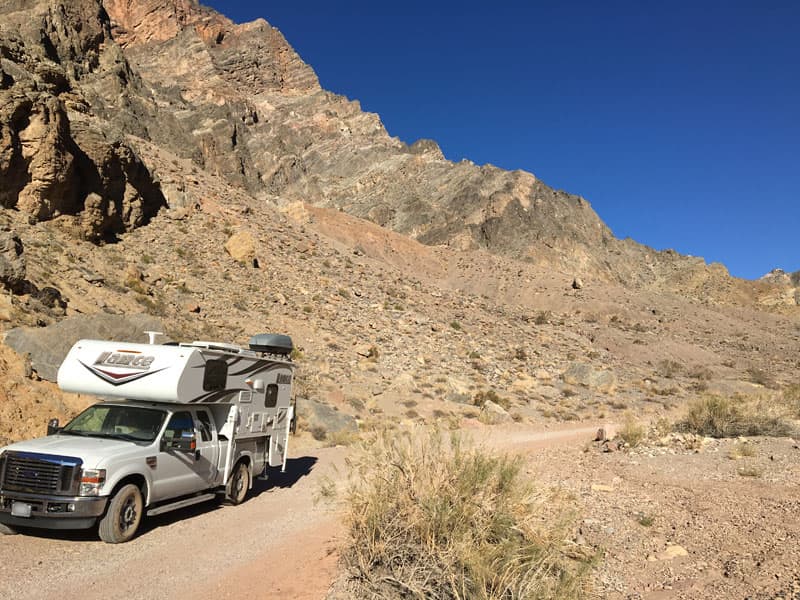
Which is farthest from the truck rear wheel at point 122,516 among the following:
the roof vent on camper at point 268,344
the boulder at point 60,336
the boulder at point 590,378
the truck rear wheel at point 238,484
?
the boulder at point 590,378

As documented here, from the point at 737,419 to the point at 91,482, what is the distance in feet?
46.0

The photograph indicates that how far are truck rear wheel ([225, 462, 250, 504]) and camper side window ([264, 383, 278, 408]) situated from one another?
129cm

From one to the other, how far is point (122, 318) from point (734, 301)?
79.3 meters

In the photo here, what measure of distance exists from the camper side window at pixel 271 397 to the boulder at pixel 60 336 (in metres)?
5.86

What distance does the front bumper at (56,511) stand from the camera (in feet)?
21.5

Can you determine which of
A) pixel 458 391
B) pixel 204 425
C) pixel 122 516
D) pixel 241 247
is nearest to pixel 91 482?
pixel 122 516

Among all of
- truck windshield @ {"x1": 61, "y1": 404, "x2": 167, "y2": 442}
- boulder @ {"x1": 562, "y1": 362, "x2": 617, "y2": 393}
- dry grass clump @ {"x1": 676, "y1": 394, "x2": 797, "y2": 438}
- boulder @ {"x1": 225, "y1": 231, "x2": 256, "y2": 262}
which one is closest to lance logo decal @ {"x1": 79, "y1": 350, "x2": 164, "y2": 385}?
truck windshield @ {"x1": 61, "y1": 404, "x2": 167, "y2": 442}

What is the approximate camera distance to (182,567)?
6426mm

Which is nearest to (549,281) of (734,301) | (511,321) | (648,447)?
(511,321)

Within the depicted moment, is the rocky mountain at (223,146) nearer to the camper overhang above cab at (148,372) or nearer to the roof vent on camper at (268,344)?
the roof vent on camper at (268,344)

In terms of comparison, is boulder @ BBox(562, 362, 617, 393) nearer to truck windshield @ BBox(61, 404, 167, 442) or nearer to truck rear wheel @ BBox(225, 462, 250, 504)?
truck rear wheel @ BBox(225, 462, 250, 504)

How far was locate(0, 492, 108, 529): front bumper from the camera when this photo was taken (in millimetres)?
6559

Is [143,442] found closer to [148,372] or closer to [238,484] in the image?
[148,372]

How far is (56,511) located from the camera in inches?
259
